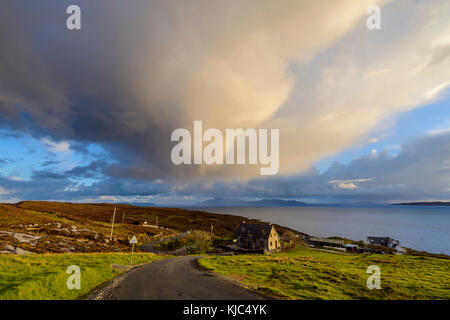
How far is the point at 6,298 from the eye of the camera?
11.8 m

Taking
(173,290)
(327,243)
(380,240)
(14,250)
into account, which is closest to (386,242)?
(380,240)

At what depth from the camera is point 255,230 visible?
70.4 m

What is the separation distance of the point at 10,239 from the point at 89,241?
15.1m

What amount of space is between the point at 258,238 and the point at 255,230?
10.9ft

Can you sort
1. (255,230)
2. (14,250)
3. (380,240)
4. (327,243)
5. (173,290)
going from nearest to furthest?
(173,290), (14,250), (255,230), (327,243), (380,240)

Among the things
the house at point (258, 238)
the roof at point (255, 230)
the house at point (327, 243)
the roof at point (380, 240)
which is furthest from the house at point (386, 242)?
the roof at point (255, 230)

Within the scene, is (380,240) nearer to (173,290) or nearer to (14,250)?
(173,290)

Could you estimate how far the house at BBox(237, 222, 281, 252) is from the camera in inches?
2599

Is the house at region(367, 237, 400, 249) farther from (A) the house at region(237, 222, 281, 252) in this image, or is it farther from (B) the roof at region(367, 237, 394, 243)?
(A) the house at region(237, 222, 281, 252)

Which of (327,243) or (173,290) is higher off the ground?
(173,290)

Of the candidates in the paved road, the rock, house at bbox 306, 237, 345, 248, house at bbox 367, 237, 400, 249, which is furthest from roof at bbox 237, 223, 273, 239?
house at bbox 367, 237, 400, 249

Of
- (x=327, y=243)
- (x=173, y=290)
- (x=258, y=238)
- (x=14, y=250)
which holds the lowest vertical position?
(x=327, y=243)
